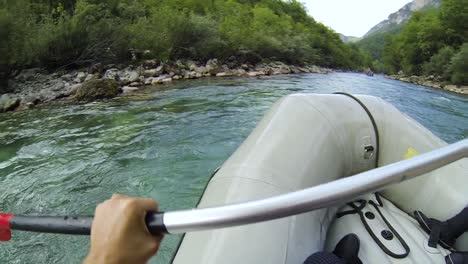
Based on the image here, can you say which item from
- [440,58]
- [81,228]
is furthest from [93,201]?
[440,58]

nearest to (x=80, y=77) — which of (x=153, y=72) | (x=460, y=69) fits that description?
(x=153, y=72)

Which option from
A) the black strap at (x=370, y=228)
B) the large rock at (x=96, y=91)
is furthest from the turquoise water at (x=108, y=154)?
the black strap at (x=370, y=228)

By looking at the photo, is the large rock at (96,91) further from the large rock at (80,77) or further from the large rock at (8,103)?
the large rock at (80,77)

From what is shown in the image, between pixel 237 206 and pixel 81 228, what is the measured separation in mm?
339

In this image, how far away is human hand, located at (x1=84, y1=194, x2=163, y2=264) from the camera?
55 cm

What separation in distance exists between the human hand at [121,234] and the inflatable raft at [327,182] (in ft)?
1.89

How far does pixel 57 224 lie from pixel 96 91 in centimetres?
815

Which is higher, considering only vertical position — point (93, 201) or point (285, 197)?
point (285, 197)

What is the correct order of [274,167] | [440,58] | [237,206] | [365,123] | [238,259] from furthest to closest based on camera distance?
[440,58] → [365,123] → [274,167] → [238,259] → [237,206]

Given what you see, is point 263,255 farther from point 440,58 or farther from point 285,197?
point 440,58

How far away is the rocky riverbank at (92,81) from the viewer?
7996 millimetres

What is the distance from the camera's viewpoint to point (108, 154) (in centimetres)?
411

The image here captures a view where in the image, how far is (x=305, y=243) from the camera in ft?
4.32

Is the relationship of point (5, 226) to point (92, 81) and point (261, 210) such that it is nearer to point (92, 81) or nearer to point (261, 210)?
point (261, 210)
